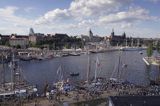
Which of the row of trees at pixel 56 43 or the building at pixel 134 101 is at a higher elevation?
the row of trees at pixel 56 43

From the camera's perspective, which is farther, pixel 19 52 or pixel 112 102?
pixel 19 52

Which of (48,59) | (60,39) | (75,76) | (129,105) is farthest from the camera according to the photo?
(60,39)

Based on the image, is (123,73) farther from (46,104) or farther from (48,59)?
(48,59)

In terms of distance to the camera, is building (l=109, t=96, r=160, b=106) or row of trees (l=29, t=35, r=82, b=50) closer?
building (l=109, t=96, r=160, b=106)

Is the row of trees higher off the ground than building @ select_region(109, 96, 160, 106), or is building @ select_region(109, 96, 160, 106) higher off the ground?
the row of trees

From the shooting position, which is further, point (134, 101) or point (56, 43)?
point (56, 43)

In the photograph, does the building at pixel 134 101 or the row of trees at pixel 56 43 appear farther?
the row of trees at pixel 56 43

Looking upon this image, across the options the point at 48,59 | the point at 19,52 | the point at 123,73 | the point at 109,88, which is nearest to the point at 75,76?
the point at 123,73

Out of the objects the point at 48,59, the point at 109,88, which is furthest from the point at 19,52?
the point at 109,88

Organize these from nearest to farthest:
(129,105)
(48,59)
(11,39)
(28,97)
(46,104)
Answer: (129,105)
(46,104)
(28,97)
(48,59)
(11,39)

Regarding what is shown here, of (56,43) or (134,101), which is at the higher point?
(56,43)

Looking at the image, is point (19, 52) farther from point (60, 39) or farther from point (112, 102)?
point (112, 102)
